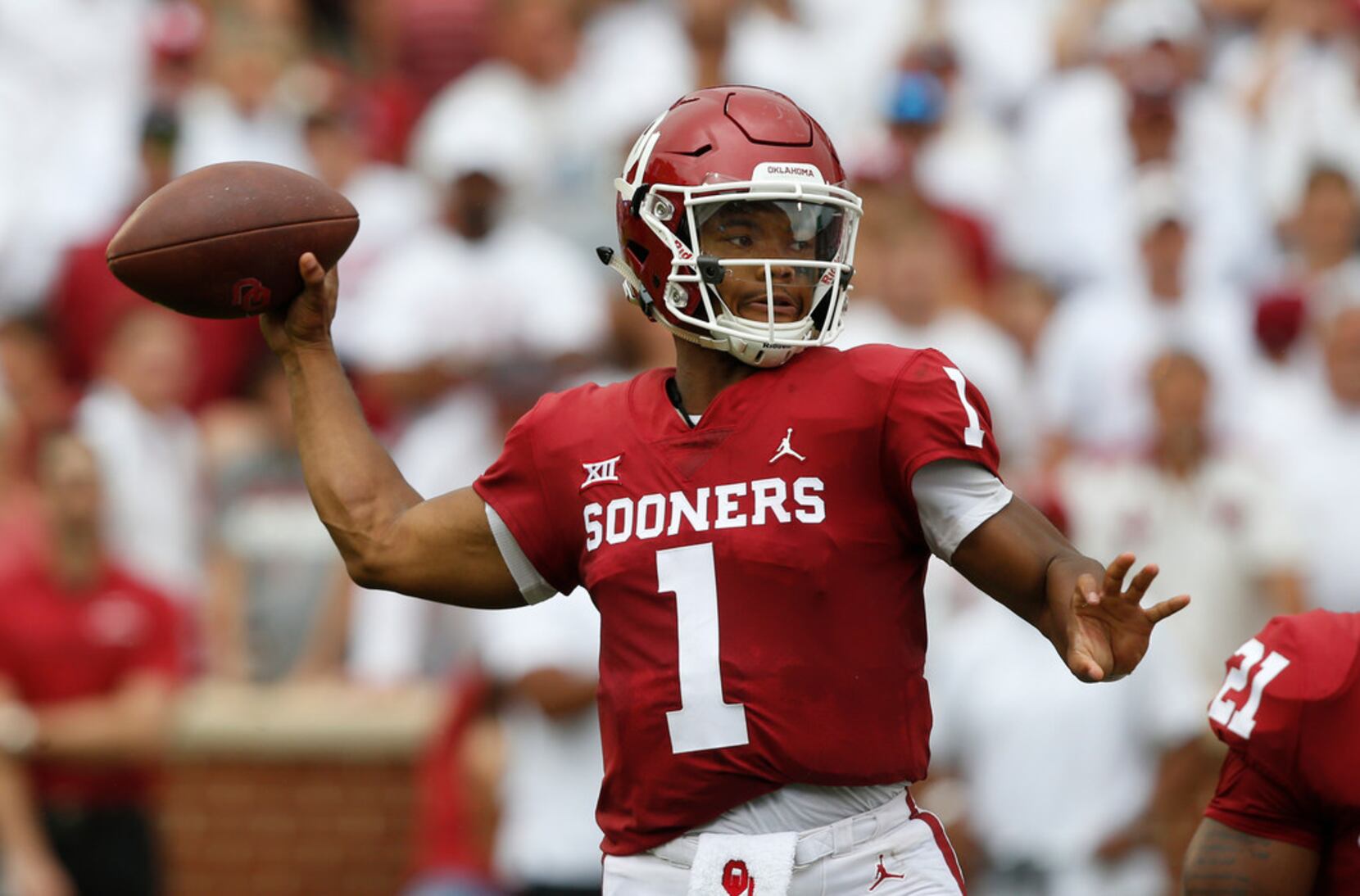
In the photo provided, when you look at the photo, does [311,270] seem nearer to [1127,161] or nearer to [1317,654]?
[1317,654]

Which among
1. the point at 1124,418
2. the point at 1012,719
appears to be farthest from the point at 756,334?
the point at 1124,418

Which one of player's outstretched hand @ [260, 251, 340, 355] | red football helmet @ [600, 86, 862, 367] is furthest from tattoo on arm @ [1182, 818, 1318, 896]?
player's outstretched hand @ [260, 251, 340, 355]

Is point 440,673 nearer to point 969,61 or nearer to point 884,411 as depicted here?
point 969,61

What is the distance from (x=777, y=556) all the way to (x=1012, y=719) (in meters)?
3.74

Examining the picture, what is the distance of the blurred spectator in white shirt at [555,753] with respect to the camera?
7.18 metres

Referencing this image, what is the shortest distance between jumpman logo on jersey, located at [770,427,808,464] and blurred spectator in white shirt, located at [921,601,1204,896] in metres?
3.61

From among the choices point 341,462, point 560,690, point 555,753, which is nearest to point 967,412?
point 341,462

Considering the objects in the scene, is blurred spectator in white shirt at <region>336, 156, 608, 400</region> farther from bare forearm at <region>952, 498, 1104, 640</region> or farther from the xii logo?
bare forearm at <region>952, 498, 1104, 640</region>

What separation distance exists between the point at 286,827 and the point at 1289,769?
5.72 metres

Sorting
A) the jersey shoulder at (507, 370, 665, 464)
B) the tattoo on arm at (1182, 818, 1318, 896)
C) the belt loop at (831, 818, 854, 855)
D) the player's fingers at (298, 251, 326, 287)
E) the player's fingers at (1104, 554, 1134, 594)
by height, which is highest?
the player's fingers at (298, 251, 326, 287)

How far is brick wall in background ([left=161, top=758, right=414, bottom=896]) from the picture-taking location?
8758mm

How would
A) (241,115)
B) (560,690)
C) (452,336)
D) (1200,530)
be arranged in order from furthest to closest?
(241,115), (452,336), (1200,530), (560,690)

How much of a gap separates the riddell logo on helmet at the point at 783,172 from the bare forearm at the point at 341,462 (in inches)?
37.7

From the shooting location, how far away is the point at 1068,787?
7410mm
